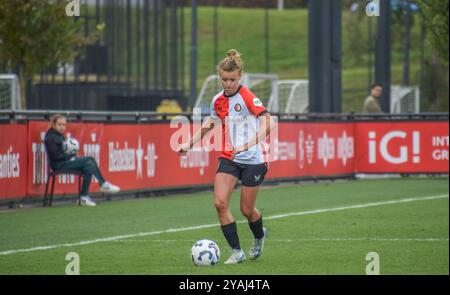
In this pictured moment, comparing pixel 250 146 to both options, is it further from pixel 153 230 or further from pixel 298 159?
pixel 298 159

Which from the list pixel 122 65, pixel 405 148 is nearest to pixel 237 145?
pixel 405 148

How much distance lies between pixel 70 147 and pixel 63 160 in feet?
0.88

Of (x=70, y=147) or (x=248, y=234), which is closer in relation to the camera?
(x=248, y=234)

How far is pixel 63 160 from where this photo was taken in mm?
20578

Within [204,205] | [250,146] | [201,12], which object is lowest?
[204,205]

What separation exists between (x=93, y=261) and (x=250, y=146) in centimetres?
205

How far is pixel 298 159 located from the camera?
28.0 m

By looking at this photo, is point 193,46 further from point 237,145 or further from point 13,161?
point 237,145

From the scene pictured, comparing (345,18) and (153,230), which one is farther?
(345,18)

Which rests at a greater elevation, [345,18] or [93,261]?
[345,18]

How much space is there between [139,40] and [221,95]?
34.9 meters

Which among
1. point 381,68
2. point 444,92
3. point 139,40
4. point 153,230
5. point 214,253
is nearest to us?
point 214,253

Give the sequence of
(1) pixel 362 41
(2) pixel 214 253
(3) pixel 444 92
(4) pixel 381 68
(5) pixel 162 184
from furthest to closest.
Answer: (1) pixel 362 41 < (3) pixel 444 92 < (4) pixel 381 68 < (5) pixel 162 184 < (2) pixel 214 253

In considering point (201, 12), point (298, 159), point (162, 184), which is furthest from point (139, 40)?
point (201, 12)
